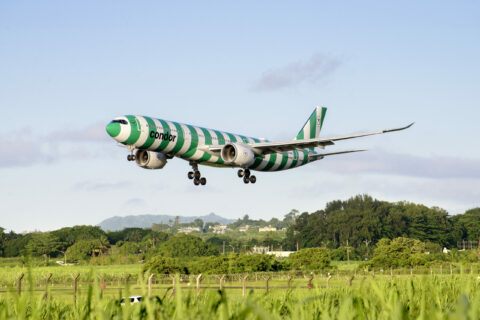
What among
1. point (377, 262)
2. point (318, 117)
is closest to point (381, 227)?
point (377, 262)

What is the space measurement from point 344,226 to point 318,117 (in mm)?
140526

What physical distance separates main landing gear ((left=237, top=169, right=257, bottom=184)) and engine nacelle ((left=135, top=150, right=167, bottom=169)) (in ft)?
21.1

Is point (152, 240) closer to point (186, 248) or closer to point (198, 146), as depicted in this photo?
point (186, 248)

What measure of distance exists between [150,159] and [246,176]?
322 inches

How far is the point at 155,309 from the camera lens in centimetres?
589

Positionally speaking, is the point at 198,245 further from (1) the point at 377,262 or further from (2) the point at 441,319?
(2) the point at 441,319

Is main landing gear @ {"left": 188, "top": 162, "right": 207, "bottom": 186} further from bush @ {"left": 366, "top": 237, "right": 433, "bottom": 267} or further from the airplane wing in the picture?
bush @ {"left": 366, "top": 237, "right": 433, "bottom": 267}

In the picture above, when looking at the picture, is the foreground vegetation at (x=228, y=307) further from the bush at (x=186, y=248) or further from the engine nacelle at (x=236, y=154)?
the bush at (x=186, y=248)

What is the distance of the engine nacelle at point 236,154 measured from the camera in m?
44.5

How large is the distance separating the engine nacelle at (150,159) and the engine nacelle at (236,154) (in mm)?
4454

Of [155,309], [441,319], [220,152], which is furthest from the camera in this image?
[220,152]

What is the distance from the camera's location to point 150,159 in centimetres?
4509

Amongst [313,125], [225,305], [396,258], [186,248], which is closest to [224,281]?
[225,305]

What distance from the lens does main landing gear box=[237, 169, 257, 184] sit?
49156 mm
